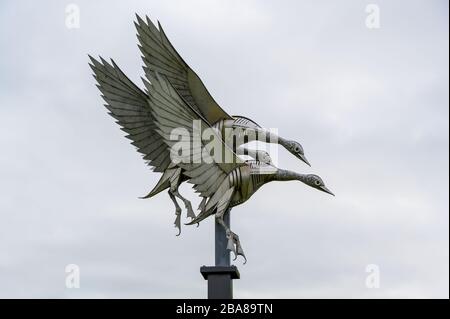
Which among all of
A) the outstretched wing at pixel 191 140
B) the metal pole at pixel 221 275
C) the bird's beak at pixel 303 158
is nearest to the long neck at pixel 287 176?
the bird's beak at pixel 303 158

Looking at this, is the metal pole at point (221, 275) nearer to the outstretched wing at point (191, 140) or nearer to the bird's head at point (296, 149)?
the outstretched wing at point (191, 140)

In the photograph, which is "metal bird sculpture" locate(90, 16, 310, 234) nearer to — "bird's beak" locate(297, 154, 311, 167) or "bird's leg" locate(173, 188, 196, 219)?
"bird's beak" locate(297, 154, 311, 167)

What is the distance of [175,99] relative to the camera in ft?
52.9

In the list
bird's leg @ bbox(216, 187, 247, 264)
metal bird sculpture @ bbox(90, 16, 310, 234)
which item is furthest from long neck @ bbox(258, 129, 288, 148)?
bird's leg @ bbox(216, 187, 247, 264)

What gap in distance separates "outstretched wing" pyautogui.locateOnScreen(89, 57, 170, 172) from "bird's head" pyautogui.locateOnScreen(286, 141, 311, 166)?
7.62ft

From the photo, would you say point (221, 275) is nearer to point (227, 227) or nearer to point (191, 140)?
point (227, 227)

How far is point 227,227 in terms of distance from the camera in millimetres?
16281
